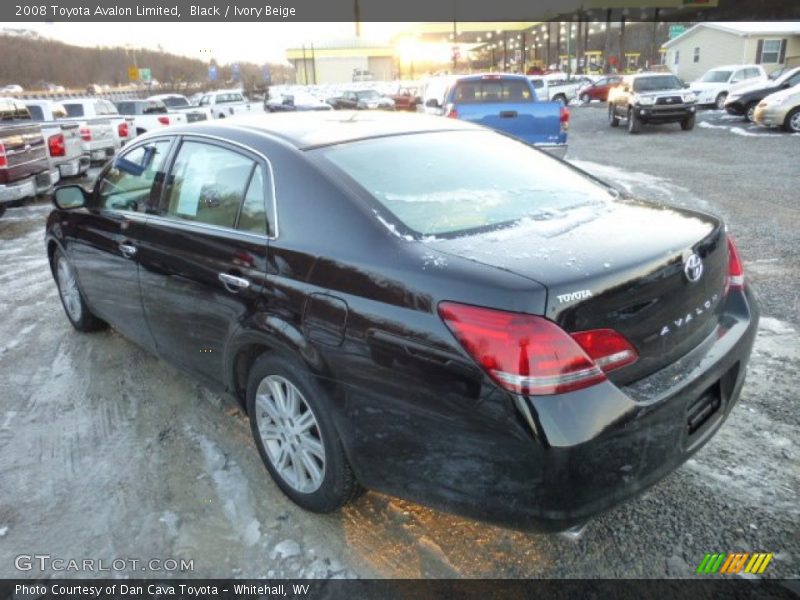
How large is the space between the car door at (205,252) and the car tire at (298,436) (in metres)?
0.31

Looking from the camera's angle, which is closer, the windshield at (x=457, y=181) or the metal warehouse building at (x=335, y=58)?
the windshield at (x=457, y=181)

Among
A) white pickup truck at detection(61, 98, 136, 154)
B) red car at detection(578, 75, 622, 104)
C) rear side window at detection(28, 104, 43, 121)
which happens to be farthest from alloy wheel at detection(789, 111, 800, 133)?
red car at detection(578, 75, 622, 104)

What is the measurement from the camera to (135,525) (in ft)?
9.05

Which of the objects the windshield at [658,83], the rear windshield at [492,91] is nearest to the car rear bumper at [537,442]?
the rear windshield at [492,91]

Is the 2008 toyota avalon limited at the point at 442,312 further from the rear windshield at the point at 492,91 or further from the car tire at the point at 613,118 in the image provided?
the car tire at the point at 613,118

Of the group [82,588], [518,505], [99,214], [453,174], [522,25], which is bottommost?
[82,588]

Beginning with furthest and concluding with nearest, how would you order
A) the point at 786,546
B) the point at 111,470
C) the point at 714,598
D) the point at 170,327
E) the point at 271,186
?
the point at 170,327 < the point at 111,470 < the point at 271,186 < the point at 786,546 < the point at 714,598

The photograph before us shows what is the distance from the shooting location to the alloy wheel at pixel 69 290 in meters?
4.81

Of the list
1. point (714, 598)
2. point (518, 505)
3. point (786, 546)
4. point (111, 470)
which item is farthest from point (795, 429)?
point (111, 470)

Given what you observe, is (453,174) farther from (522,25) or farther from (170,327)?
(522,25)

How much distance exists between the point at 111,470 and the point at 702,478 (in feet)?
9.51

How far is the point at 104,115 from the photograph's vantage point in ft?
59.4

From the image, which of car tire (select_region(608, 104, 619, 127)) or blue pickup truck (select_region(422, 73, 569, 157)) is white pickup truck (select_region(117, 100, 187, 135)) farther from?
car tire (select_region(608, 104, 619, 127))

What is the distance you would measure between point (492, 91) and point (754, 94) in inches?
490
